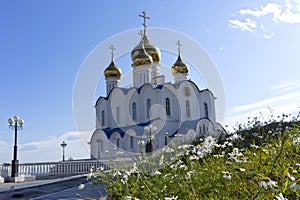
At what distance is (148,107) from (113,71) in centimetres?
643

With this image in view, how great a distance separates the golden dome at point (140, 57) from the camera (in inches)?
1036

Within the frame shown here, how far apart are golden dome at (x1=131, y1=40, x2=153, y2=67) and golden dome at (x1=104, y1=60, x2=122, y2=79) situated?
2977 millimetres

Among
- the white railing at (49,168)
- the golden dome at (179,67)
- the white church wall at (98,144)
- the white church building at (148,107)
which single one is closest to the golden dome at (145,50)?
the white church building at (148,107)

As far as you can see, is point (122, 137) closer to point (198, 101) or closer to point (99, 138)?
point (99, 138)

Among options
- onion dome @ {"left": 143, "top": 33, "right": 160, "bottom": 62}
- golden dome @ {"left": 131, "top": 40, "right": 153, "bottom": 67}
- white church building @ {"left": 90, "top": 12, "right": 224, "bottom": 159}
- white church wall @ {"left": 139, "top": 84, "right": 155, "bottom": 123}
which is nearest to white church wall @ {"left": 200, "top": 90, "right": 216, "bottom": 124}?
white church building @ {"left": 90, "top": 12, "right": 224, "bottom": 159}

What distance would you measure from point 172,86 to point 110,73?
7440 millimetres

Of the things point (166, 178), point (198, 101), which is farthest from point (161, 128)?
point (166, 178)

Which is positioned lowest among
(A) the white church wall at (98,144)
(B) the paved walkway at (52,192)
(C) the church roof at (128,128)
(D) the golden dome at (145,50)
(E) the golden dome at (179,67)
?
(B) the paved walkway at (52,192)

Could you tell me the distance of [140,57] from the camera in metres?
26.4

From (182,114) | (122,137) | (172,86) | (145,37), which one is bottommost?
(122,137)

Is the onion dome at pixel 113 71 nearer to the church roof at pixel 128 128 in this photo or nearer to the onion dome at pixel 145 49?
the onion dome at pixel 145 49

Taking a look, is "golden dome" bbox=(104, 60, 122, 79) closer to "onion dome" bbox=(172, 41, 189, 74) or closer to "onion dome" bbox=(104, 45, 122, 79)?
"onion dome" bbox=(104, 45, 122, 79)

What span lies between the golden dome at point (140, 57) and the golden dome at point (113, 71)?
9.77 feet

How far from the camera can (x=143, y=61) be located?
26.3m
